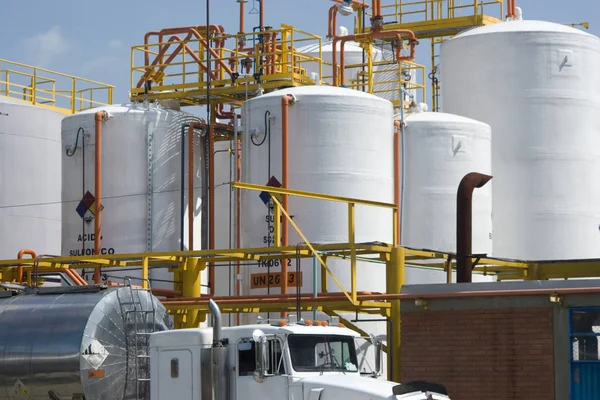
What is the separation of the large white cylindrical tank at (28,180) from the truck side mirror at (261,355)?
83.4 feet

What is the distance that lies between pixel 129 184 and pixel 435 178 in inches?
359

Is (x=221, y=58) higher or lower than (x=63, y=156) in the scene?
higher

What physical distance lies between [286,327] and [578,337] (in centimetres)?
766

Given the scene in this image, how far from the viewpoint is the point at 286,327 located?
61.7ft

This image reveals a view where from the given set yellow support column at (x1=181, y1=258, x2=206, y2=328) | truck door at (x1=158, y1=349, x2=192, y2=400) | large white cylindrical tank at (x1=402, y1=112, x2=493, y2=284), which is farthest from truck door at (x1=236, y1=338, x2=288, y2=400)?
large white cylindrical tank at (x1=402, y1=112, x2=493, y2=284)

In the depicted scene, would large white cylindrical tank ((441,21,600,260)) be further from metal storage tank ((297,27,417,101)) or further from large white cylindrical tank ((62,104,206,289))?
large white cylindrical tank ((62,104,206,289))

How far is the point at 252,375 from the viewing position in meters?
18.9

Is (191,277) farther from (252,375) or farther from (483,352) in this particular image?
(252,375)

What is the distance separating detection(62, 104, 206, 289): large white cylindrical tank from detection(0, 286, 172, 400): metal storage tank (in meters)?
13.1

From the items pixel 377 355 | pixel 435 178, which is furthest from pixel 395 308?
pixel 435 178

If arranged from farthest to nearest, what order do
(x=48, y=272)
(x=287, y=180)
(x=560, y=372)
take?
(x=287, y=180) < (x=48, y=272) < (x=560, y=372)

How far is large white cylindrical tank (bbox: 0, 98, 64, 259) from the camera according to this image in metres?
42.7

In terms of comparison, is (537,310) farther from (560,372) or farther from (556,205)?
(556,205)

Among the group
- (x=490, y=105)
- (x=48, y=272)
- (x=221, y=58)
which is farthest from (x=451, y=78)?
(x=48, y=272)
